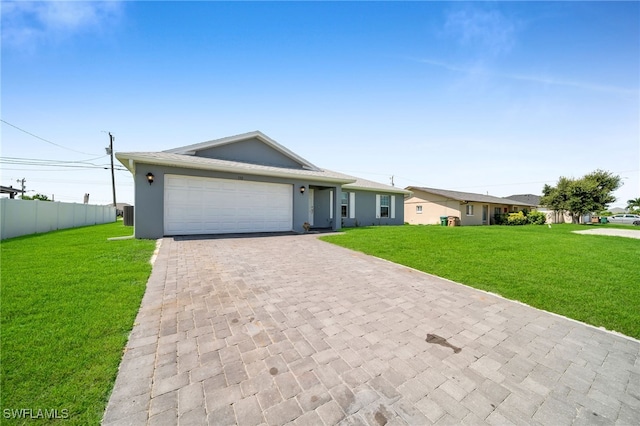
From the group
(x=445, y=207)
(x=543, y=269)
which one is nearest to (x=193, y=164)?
(x=543, y=269)

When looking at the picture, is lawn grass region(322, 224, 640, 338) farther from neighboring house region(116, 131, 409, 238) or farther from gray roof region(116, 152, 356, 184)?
gray roof region(116, 152, 356, 184)

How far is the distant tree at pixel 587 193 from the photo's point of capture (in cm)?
2581

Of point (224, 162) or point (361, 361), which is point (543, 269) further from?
point (224, 162)

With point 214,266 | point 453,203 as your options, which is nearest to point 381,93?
point 214,266

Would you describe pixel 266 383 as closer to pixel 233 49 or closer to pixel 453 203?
pixel 233 49

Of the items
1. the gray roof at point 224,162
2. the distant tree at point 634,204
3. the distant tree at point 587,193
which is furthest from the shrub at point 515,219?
the distant tree at point 634,204

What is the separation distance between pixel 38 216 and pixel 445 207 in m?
27.8

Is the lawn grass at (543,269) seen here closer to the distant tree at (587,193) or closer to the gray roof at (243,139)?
the gray roof at (243,139)

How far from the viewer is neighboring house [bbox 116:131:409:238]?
8773mm

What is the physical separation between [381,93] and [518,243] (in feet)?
26.7

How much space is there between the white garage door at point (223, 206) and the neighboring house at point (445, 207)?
1390cm

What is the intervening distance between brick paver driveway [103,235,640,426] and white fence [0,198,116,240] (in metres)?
11.7

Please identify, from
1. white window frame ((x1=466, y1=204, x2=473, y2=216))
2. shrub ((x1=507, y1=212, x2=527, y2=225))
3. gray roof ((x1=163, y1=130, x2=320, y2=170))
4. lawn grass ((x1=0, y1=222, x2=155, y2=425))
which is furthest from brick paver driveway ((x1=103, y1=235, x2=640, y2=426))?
shrub ((x1=507, y1=212, x2=527, y2=225))

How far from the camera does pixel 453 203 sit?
22062mm
